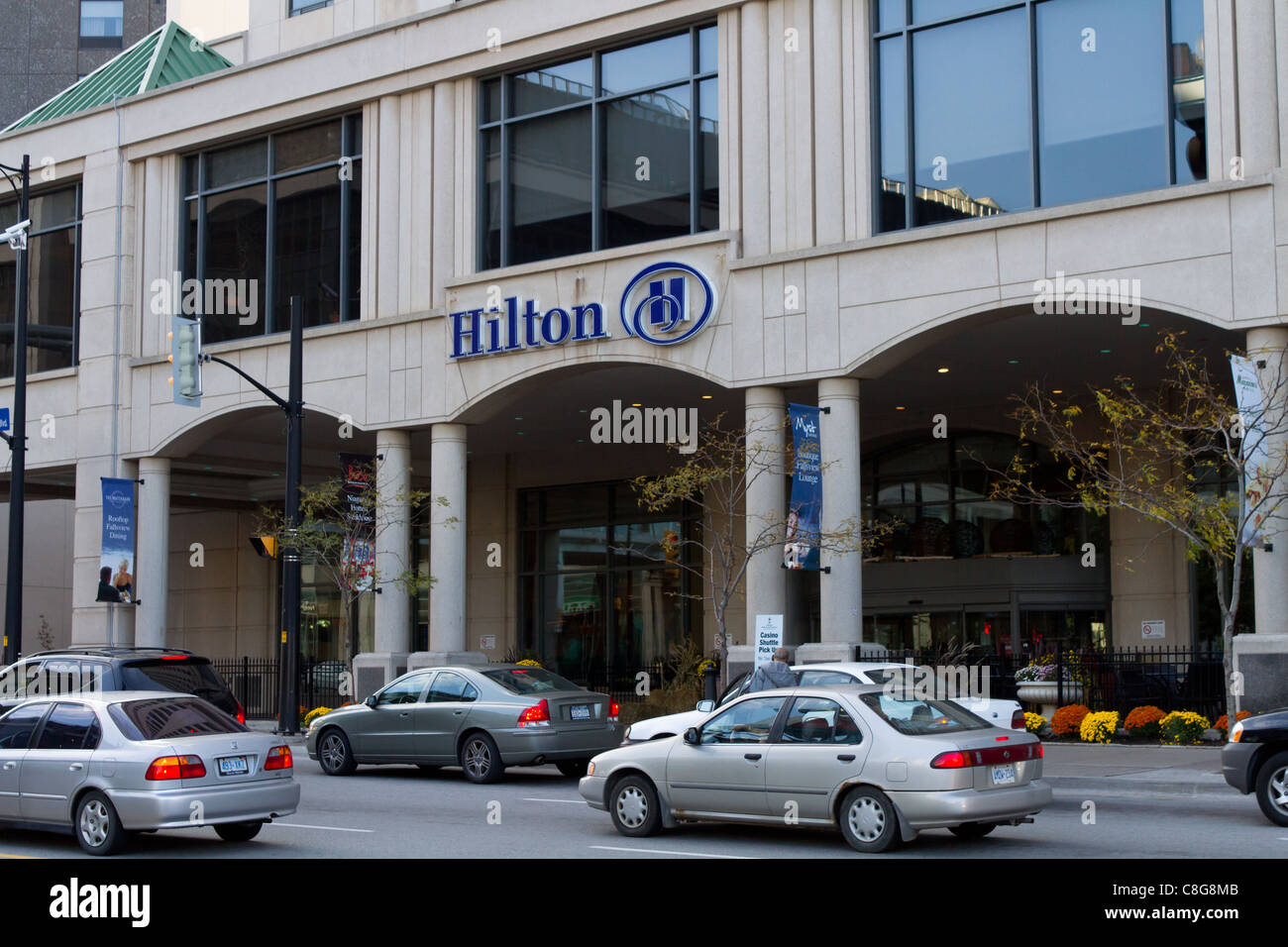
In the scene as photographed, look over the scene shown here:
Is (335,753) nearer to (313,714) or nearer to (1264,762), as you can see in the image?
(313,714)

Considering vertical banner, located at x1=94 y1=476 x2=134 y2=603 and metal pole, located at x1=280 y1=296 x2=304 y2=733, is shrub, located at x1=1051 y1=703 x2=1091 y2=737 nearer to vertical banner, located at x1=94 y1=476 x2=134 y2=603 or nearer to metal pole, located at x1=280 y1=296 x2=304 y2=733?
metal pole, located at x1=280 y1=296 x2=304 y2=733

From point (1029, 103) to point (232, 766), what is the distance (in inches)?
627

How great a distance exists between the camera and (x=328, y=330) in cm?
3025

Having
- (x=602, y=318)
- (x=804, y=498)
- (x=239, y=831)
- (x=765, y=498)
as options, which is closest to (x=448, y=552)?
(x=602, y=318)

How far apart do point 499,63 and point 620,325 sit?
20.2ft

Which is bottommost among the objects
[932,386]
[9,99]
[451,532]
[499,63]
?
[451,532]

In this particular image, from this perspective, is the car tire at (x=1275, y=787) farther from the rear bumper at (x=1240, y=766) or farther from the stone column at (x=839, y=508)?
the stone column at (x=839, y=508)

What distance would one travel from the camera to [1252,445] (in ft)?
63.9

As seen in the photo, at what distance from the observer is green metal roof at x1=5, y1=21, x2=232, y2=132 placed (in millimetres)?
35281

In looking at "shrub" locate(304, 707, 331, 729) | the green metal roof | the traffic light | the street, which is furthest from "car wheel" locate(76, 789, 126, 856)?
the green metal roof

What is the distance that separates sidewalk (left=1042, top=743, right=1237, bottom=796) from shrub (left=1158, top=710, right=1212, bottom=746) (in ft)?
0.88

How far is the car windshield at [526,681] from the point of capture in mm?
19109
